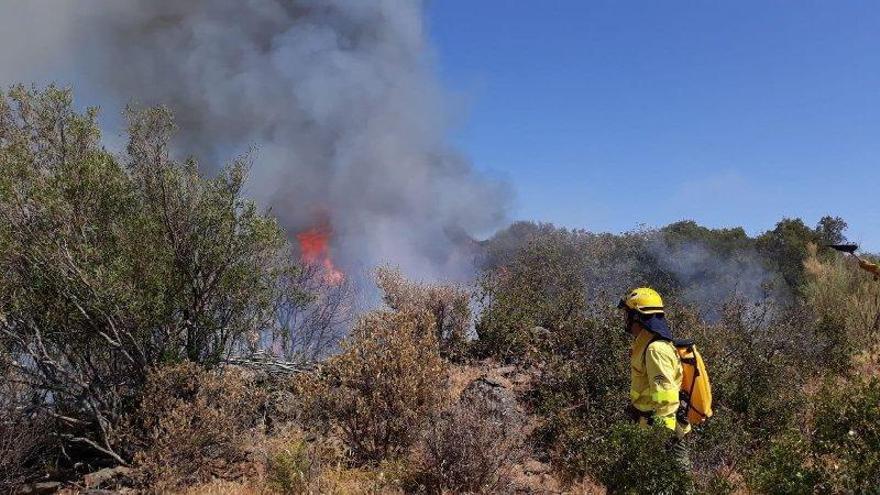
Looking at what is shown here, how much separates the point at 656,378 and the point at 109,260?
24.0 ft

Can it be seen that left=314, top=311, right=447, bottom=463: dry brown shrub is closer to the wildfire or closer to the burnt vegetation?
the burnt vegetation

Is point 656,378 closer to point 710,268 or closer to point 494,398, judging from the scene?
point 494,398

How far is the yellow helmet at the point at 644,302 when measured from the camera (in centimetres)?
502

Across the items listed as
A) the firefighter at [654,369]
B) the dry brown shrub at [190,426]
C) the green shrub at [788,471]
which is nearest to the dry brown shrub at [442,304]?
the dry brown shrub at [190,426]

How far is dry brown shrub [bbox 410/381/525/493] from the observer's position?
259 inches

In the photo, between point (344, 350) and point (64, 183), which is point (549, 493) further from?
point (64, 183)

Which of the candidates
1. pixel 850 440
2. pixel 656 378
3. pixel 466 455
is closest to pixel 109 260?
pixel 466 455

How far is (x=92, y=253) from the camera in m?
8.11

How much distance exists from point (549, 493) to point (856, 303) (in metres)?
9.81

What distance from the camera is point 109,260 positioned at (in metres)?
8.38

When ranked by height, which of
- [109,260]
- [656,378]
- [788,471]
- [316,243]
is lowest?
[788,471]

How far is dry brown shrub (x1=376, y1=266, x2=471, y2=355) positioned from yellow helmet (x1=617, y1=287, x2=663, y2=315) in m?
7.42

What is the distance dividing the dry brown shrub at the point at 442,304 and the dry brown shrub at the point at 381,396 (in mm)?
4073

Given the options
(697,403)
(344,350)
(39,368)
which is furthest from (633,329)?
(39,368)
